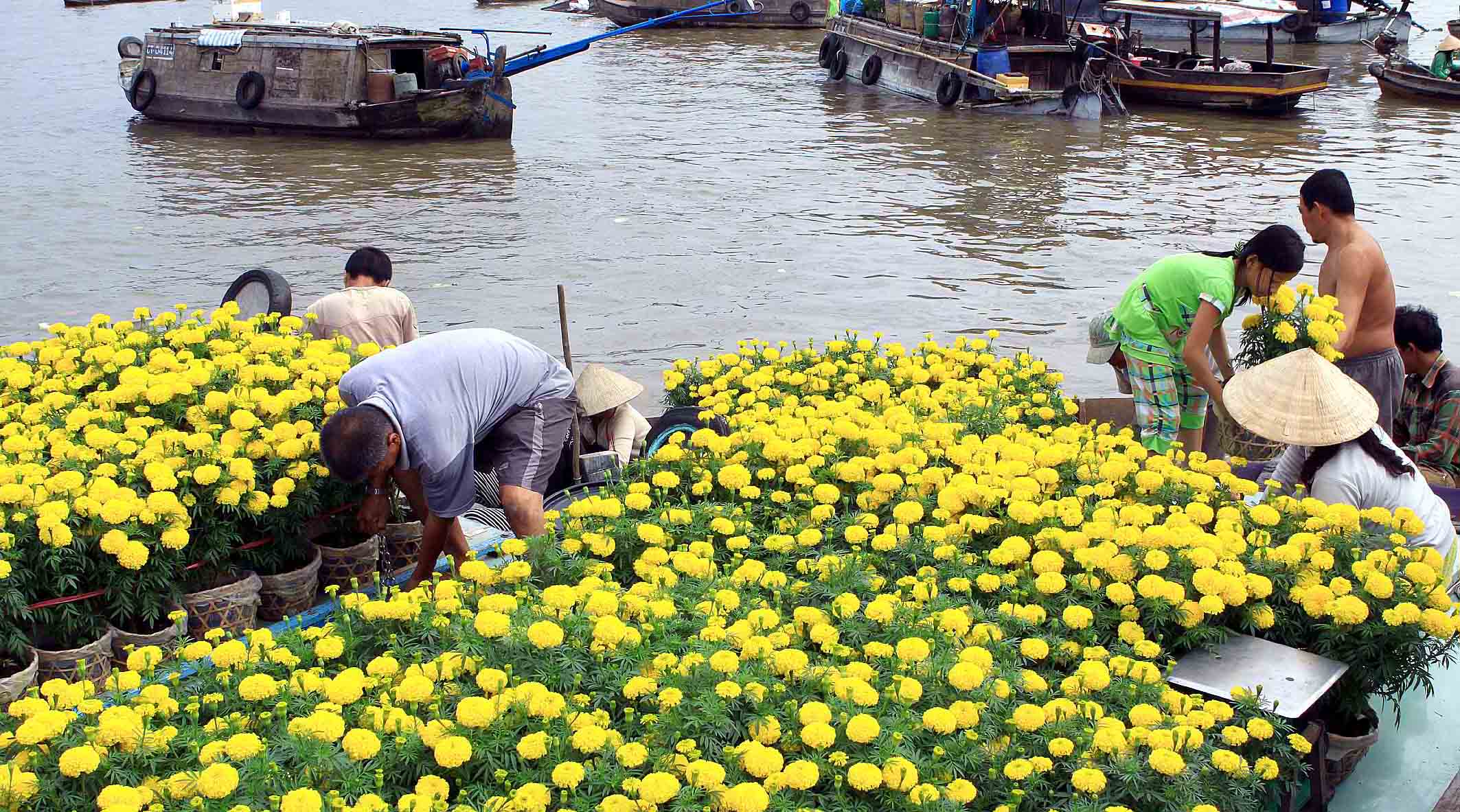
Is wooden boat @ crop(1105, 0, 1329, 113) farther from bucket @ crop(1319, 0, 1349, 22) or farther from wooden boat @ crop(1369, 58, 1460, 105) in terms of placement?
bucket @ crop(1319, 0, 1349, 22)

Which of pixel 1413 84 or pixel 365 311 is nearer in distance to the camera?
pixel 365 311

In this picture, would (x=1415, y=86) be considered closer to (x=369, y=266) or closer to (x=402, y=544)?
(x=369, y=266)

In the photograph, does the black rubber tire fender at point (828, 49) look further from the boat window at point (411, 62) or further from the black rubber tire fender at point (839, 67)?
the boat window at point (411, 62)

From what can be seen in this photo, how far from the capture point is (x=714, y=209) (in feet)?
52.7

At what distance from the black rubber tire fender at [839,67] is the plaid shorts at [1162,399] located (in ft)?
70.5

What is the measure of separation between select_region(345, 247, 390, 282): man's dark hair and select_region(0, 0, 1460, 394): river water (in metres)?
4.68

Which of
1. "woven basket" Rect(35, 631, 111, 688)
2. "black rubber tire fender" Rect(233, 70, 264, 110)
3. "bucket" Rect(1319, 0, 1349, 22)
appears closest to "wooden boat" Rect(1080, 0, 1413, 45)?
"bucket" Rect(1319, 0, 1349, 22)

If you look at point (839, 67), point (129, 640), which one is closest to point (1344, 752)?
point (129, 640)

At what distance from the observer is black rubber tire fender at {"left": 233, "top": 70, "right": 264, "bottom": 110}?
65.4 ft

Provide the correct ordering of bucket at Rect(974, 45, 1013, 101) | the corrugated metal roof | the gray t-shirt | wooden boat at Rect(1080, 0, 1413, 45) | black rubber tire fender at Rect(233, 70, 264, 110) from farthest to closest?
1. wooden boat at Rect(1080, 0, 1413, 45)
2. bucket at Rect(974, 45, 1013, 101)
3. the corrugated metal roof
4. black rubber tire fender at Rect(233, 70, 264, 110)
5. the gray t-shirt

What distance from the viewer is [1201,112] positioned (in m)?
21.7

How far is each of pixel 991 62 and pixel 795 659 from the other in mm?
20168

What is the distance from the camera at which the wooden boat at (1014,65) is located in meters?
21.2

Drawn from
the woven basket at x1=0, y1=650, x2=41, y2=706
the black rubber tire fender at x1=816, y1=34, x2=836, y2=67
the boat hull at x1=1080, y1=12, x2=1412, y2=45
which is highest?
the boat hull at x1=1080, y1=12, x2=1412, y2=45
